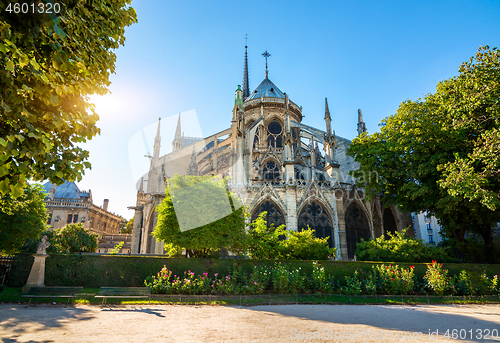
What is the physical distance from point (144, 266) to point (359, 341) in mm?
10406

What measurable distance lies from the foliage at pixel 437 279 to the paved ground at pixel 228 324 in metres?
4.10

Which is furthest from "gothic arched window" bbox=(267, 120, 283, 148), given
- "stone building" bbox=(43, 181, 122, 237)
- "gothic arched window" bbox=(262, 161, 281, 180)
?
"stone building" bbox=(43, 181, 122, 237)

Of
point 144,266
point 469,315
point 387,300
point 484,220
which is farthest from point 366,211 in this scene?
point 144,266

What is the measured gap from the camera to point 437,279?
13.1 meters

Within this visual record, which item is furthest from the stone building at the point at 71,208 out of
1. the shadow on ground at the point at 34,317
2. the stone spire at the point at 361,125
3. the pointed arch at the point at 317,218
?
the stone spire at the point at 361,125

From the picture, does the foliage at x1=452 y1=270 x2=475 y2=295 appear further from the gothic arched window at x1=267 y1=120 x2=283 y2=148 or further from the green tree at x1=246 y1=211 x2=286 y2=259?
the gothic arched window at x1=267 y1=120 x2=283 y2=148

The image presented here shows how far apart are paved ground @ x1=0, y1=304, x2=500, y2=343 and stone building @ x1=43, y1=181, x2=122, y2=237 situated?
35162mm

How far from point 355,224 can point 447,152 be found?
33.1 feet

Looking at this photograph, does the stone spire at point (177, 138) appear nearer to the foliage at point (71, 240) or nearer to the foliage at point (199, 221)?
the foliage at point (71, 240)

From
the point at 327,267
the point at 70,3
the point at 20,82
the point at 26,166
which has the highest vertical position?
the point at 70,3

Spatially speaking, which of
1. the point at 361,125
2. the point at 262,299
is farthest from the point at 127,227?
the point at 262,299

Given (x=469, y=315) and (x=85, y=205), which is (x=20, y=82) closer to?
(x=469, y=315)

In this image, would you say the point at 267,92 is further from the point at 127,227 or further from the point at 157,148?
the point at 127,227

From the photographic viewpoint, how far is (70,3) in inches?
175
